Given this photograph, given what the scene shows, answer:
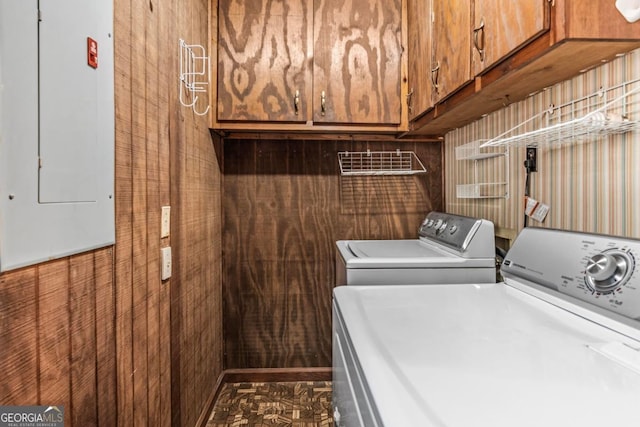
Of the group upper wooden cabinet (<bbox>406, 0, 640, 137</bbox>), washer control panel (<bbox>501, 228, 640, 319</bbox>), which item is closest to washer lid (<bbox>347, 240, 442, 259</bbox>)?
washer control panel (<bbox>501, 228, 640, 319</bbox>)

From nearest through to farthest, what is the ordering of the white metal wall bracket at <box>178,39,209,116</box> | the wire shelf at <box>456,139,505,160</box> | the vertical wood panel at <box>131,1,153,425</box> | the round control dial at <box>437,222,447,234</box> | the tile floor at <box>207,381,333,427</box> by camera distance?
1. the vertical wood panel at <box>131,1,153,425</box>
2. the white metal wall bracket at <box>178,39,209,116</box>
3. the wire shelf at <box>456,139,505,160</box>
4. the round control dial at <box>437,222,447,234</box>
5. the tile floor at <box>207,381,333,427</box>

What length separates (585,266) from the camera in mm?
929

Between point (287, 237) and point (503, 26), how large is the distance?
176cm

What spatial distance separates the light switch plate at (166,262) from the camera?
1468 millimetres

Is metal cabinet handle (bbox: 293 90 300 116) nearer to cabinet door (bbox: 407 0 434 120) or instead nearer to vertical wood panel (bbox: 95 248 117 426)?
cabinet door (bbox: 407 0 434 120)

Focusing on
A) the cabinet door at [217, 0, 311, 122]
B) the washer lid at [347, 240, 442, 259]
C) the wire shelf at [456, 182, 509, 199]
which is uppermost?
the cabinet door at [217, 0, 311, 122]

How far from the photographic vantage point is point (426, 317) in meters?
0.96

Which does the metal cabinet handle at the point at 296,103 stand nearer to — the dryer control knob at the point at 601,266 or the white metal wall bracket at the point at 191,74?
the white metal wall bracket at the point at 191,74

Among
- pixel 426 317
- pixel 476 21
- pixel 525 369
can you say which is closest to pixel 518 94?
pixel 476 21

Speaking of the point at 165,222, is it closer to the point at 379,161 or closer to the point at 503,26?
the point at 503,26

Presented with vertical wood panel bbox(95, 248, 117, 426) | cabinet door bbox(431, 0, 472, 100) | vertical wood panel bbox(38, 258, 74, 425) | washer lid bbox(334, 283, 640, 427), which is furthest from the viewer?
cabinet door bbox(431, 0, 472, 100)

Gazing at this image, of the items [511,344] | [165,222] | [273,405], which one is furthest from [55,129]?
[273,405]

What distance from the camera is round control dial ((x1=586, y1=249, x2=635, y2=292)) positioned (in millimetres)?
825

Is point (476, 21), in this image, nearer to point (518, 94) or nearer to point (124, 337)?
point (518, 94)
